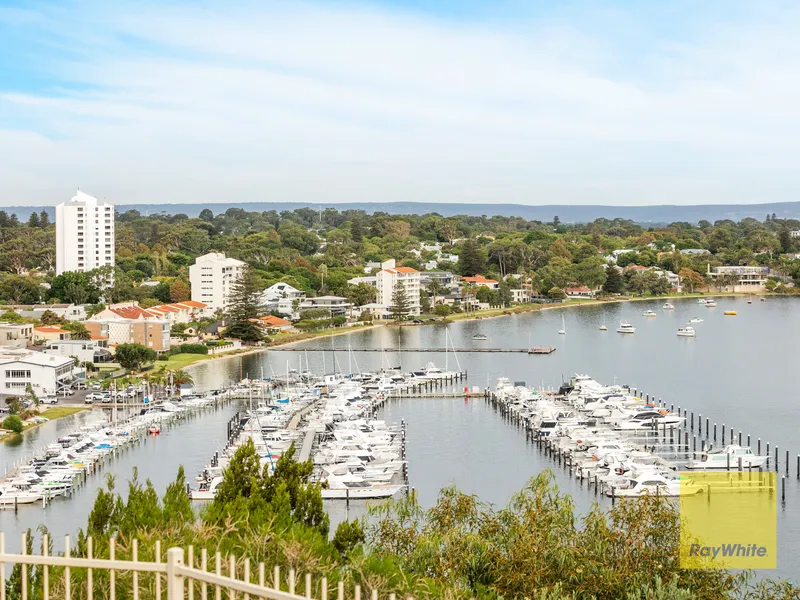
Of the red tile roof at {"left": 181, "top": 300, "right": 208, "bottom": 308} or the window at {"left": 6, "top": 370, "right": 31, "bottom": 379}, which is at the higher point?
the red tile roof at {"left": 181, "top": 300, "right": 208, "bottom": 308}

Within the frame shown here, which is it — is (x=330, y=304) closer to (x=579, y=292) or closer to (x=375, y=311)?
(x=375, y=311)

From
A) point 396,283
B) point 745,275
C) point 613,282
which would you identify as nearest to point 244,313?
point 396,283

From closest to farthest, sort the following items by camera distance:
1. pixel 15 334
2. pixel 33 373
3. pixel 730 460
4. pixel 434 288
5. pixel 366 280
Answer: pixel 730 460 < pixel 33 373 < pixel 15 334 < pixel 366 280 < pixel 434 288

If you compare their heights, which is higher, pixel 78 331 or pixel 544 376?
pixel 78 331

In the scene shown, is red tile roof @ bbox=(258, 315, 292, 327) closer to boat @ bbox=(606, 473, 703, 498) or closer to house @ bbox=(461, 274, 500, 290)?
house @ bbox=(461, 274, 500, 290)

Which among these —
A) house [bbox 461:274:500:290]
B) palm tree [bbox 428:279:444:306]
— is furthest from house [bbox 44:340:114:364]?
house [bbox 461:274:500:290]

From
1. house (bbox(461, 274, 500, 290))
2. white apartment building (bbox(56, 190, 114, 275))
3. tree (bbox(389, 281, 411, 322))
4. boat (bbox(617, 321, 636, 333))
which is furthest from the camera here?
house (bbox(461, 274, 500, 290))
